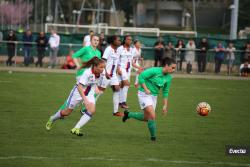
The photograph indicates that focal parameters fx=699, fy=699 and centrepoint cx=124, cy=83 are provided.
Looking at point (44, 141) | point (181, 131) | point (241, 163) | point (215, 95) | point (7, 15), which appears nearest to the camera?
point (241, 163)

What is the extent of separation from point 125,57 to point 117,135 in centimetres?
598

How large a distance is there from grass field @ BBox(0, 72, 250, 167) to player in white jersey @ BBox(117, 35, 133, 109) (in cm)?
42

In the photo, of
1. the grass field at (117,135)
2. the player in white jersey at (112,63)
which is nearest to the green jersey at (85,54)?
the grass field at (117,135)

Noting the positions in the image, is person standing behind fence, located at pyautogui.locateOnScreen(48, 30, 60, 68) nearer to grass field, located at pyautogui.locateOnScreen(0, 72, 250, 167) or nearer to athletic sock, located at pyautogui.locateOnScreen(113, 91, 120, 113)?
grass field, located at pyautogui.locateOnScreen(0, 72, 250, 167)

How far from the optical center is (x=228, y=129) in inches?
598

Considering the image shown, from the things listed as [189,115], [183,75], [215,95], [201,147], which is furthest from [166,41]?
[201,147]

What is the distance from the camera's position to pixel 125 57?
19328 millimetres

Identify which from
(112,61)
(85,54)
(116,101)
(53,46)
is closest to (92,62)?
(85,54)

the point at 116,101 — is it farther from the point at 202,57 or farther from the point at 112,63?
the point at 202,57

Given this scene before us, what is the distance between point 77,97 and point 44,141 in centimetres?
123

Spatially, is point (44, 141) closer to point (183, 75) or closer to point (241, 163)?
point (241, 163)

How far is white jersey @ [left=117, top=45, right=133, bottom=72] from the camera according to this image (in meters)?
19.3

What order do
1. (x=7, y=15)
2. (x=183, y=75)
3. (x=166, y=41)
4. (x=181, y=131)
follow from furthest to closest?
1. (x=7, y=15)
2. (x=166, y=41)
3. (x=183, y=75)
4. (x=181, y=131)

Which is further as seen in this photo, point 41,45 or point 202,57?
point 202,57
